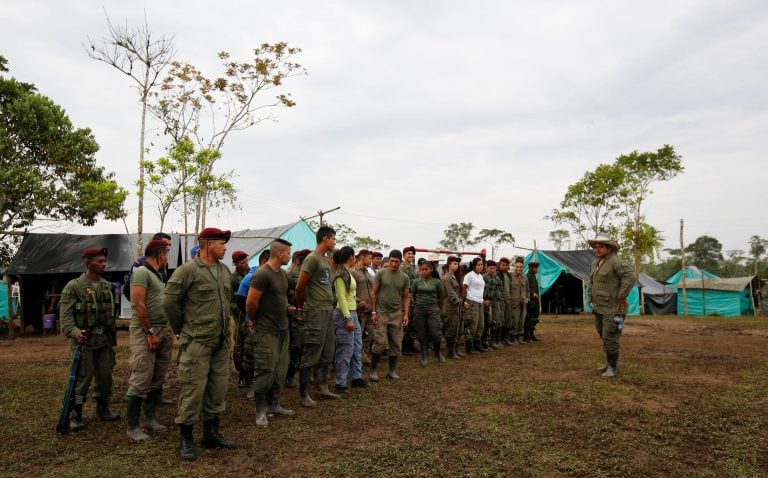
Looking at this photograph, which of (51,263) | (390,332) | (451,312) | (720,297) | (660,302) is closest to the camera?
(390,332)

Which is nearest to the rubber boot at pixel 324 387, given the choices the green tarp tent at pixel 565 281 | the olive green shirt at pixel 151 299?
the olive green shirt at pixel 151 299

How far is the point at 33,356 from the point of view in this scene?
10.4 meters

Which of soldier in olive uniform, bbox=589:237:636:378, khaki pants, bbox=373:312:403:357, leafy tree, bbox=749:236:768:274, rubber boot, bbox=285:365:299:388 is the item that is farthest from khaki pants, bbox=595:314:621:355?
leafy tree, bbox=749:236:768:274

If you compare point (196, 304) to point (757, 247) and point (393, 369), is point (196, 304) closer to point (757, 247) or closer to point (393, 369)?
point (393, 369)

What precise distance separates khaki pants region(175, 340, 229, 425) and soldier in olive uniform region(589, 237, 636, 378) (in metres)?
5.40

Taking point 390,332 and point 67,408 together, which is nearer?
point 67,408

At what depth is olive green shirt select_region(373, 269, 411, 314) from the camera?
7.25 metres

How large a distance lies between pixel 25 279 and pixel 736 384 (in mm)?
19625

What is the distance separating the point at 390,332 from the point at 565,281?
784 inches

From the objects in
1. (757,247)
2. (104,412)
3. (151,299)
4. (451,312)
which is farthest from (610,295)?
(757,247)

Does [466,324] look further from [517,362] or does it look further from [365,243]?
[365,243]

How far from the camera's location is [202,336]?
4059 millimetres

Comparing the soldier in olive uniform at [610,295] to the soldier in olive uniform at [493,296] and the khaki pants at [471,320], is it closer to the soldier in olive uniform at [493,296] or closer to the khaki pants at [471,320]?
the khaki pants at [471,320]

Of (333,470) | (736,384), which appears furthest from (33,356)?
(736,384)
